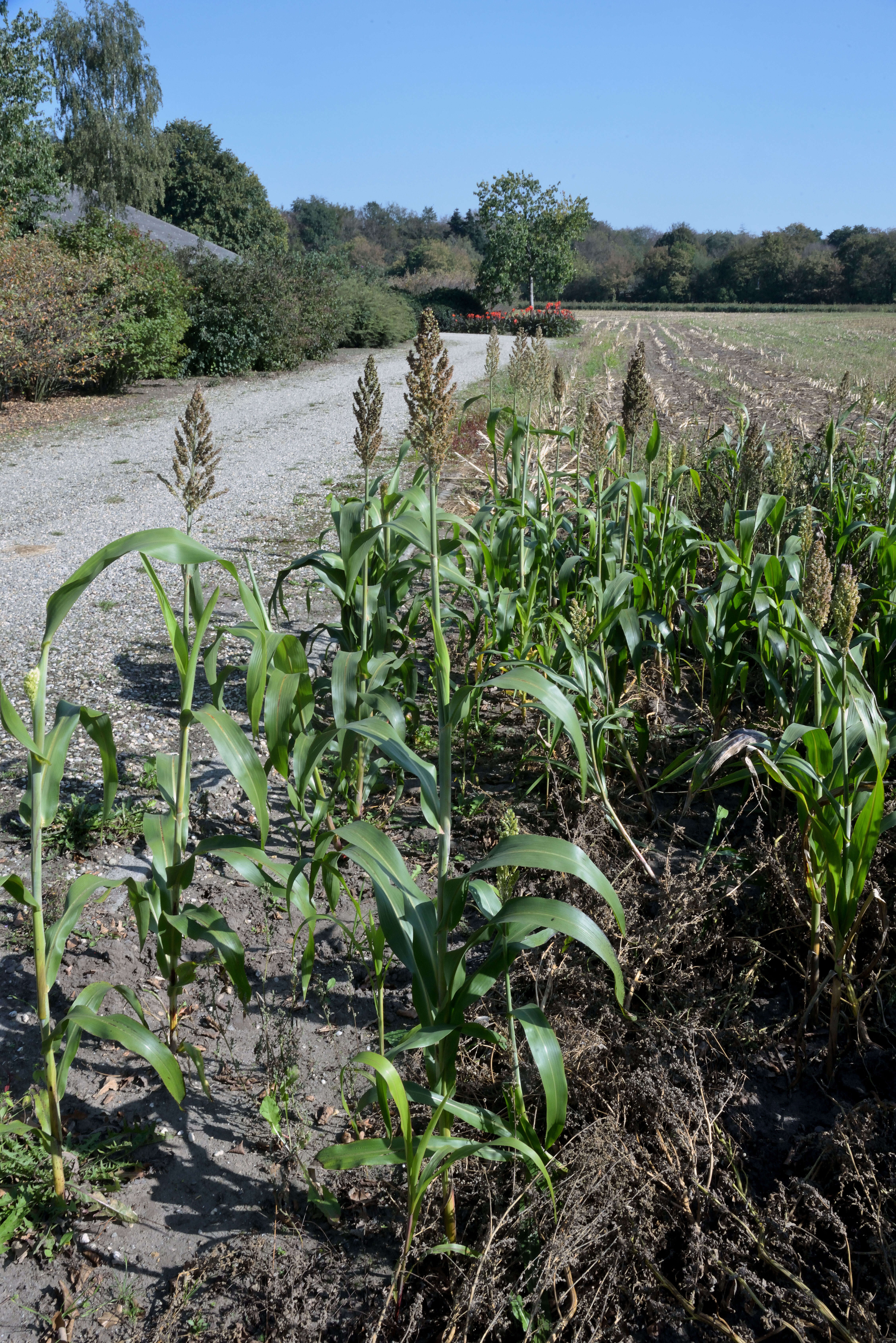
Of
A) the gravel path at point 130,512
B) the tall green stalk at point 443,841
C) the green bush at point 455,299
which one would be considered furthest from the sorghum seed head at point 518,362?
the green bush at point 455,299

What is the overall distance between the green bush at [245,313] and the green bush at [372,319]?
5.18 m

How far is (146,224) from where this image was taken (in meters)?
29.7

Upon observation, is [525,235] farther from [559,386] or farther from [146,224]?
[559,386]

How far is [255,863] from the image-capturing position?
2.41 m

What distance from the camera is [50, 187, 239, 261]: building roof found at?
840 inches

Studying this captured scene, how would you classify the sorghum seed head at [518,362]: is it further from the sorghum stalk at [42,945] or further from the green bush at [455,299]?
the green bush at [455,299]

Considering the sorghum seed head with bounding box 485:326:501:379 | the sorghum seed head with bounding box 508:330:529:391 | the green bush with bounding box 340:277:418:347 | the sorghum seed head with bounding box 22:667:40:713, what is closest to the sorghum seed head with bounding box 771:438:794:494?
the sorghum seed head with bounding box 508:330:529:391

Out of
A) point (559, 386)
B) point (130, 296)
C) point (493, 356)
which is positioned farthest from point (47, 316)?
point (559, 386)

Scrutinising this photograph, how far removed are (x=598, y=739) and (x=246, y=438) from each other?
1098cm

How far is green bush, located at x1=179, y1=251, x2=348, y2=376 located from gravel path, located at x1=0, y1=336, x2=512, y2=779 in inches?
98.7

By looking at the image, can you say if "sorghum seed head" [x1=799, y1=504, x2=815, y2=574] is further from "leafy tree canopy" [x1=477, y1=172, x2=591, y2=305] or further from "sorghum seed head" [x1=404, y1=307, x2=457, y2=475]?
"leafy tree canopy" [x1=477, y1=172, x2=591, y2=305]

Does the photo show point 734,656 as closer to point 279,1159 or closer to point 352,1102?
point 352,1102

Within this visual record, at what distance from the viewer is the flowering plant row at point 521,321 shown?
1436 inches

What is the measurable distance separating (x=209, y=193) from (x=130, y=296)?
39.0m
